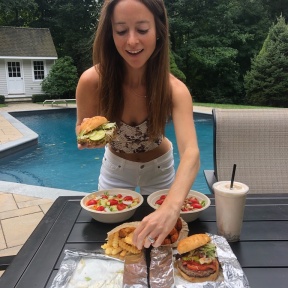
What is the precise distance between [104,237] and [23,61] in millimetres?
17437

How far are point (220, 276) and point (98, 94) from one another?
3.83ft

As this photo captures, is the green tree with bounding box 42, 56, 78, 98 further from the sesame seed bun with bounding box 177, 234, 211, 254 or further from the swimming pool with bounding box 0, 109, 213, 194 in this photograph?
the sesame seed bun with bounding box 177, 234, 211, 254

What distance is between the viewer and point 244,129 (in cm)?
263

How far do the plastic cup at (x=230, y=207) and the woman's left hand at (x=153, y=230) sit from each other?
0.80 ft

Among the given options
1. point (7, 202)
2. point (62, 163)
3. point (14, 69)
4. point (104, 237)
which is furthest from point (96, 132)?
point (14, 69)

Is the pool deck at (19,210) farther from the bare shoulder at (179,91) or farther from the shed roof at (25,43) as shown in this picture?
the shed roof at (25,43)

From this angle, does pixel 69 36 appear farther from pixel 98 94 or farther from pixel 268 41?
pixel 98 94

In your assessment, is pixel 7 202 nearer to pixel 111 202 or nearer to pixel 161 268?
pixel 111 202

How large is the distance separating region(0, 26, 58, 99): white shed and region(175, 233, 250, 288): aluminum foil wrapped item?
1714cm

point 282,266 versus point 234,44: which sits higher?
point 234,44

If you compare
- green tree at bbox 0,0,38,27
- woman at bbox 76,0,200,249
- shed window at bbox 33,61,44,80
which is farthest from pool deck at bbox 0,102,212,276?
green tree at bbox 0,0,38,27

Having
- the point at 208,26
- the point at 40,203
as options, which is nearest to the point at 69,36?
the point at 208,26

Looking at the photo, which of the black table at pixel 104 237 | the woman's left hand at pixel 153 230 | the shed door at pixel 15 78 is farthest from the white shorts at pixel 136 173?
the shed door at pixel 15 78

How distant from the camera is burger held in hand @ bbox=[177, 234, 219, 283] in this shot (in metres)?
0.98
